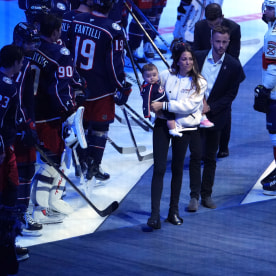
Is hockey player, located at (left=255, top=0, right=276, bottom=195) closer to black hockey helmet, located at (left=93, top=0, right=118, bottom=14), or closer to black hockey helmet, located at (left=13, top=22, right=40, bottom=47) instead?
black hockey helmet, located at (left=93, top=0, right=118, bottom=14)

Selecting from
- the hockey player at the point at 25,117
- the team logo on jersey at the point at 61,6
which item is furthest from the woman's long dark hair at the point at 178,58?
the team logo on jersey at the point at 61,6

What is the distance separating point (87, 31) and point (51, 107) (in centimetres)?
68

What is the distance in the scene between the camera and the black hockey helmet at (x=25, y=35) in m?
4.38

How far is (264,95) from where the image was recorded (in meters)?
5.05

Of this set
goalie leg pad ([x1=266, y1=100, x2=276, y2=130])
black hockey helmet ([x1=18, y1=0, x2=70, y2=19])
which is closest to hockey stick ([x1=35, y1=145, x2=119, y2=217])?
black hockey helmet ([x1=18, y1=0, x2=70, y2=19])

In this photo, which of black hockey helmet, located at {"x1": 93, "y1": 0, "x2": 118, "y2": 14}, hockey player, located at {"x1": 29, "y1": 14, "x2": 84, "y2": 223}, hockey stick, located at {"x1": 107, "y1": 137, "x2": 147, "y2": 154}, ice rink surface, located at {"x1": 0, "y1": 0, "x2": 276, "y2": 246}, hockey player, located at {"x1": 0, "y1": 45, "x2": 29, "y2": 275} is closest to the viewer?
hockey player, located at {"x1": 0, "y1": 45, "x2": 29, "y2": 275}

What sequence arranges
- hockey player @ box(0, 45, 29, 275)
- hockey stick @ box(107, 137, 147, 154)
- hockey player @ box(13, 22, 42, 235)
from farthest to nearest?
hockey stick @ box(107, 137, 147, 154)
hockey player @ box(13, 22, 42, 235)
hockey player @ box(0, 45, 29, 275)

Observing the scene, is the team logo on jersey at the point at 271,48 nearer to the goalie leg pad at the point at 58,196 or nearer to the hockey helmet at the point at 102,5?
the hockey helmet at the point at 102,5

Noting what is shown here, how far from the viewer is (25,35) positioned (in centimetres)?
438

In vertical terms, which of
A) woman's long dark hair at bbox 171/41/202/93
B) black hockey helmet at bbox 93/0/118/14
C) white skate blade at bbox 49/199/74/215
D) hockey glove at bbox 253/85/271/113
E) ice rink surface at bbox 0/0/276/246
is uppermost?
black hockey helmet at bbox 93/0/118/14

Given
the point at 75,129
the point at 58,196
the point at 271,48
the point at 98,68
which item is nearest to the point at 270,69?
the point at 271,48

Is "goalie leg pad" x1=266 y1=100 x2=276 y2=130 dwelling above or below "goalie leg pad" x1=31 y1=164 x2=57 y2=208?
above

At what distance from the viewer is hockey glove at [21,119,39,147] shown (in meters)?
4.28

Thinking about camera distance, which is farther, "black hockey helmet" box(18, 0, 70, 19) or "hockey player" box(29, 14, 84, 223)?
"black hockey helmet" box(18, 0, 70, 19)
